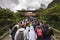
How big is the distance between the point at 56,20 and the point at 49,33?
390 inches

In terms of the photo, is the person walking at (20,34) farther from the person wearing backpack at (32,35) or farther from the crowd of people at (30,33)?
the person wearing backpack at (32,35)

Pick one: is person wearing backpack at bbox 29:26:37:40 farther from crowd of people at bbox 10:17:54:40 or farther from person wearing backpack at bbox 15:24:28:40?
person wearing backpack at bbox 15:24:28:40

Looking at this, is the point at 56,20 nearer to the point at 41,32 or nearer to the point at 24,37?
the point at 41,32

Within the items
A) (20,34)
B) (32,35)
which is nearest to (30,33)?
(32,35)

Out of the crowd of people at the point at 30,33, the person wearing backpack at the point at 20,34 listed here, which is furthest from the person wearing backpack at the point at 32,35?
the person wearing backpack at the point at 20,34

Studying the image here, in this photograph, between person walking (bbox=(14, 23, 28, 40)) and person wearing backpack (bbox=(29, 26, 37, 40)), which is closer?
person walking (bbox=(14, 23, 28, 40))

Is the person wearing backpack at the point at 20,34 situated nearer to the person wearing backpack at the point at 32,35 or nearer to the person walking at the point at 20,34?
the person walking at the point at 20,34

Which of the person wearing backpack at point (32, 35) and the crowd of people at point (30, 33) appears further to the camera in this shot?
the person wearing backpack at point (32, 35)

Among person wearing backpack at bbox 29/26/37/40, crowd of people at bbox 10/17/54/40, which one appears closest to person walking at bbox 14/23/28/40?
crowd of people at bbox 10/17/54/40

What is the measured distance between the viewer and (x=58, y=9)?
20.9 metres

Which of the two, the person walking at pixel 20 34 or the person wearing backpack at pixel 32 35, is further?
the person wearing backpack at pixel 32 35

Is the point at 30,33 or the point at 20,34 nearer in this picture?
the point at 20,34

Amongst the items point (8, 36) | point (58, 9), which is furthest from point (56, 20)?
point (8, 36)

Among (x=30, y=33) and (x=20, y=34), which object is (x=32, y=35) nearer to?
Answer: (x=30, y=33)
